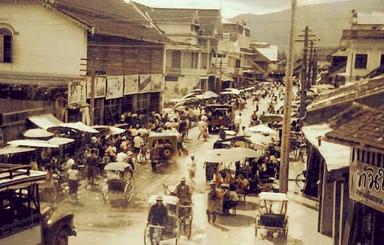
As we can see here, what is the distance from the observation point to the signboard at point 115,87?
120 ft

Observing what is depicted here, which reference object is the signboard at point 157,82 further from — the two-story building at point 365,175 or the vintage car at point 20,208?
the two-story building at point 365,175

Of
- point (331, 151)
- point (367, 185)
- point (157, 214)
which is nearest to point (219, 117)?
point (331, 151)

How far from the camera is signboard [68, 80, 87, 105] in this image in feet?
98.5

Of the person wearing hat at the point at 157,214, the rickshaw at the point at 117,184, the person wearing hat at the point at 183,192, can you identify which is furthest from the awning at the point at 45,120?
the person wearing hat at the point at 157,214

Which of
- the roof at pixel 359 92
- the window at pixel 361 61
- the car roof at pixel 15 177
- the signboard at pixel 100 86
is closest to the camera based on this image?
the car roof at pixel 15 177

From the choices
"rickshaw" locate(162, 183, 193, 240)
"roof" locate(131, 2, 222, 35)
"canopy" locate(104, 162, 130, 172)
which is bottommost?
"rickshaw" locate(162, 183, 193, 240)

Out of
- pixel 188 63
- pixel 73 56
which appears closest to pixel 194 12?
pixel 188 63

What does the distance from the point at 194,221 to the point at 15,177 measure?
8.01 m

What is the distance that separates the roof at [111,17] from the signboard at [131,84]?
2889 millimetres

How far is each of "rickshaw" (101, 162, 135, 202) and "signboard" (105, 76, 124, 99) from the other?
53.9 ft

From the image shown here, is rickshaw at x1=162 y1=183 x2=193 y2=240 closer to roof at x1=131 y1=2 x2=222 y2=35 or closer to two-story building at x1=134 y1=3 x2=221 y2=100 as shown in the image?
two-story building at x1=134 y1=3 x2=221 y2=100

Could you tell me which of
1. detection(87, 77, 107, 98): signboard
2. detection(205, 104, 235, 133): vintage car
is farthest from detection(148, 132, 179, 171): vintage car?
detection(205, 104, 235, 133): vintage car

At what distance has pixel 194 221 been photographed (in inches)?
733

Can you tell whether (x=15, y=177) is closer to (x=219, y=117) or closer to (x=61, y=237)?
(x=61, y=237)
